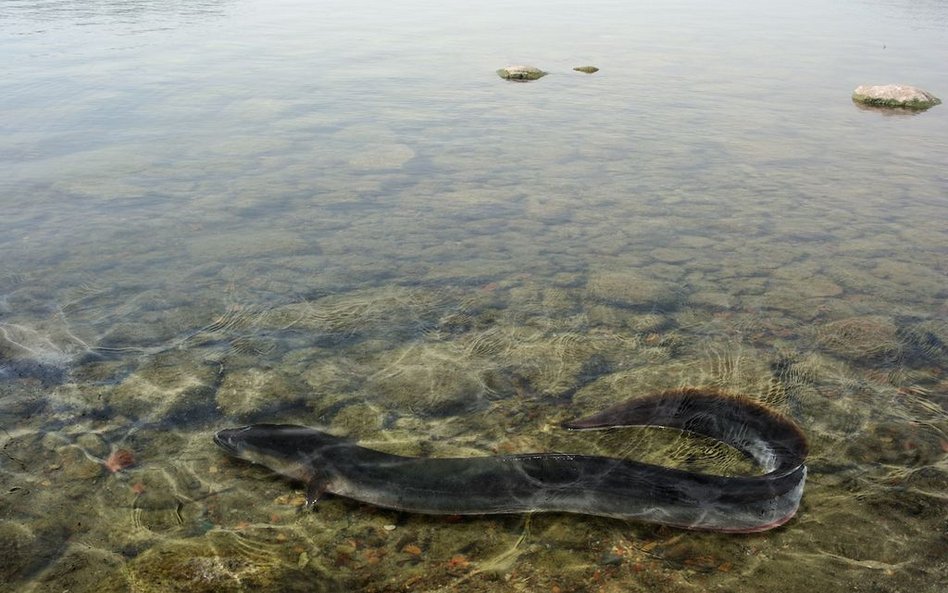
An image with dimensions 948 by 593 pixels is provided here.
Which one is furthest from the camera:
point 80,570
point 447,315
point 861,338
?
point 447,315

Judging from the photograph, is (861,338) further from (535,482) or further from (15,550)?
(15,550)

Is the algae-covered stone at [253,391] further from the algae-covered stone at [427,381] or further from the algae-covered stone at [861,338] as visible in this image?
the algae-covered stone at [861,338]

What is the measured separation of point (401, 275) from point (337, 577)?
418 centimetres

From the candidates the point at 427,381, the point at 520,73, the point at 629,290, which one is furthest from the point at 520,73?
the point at 427,381

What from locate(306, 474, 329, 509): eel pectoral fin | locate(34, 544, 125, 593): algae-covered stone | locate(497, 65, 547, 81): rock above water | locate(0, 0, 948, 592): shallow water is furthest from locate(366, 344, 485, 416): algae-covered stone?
locate(497, 65, 547, 81): rock above water

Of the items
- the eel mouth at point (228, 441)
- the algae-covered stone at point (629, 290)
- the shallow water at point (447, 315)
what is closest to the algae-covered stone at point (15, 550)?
the shallow water at point (447, 315)

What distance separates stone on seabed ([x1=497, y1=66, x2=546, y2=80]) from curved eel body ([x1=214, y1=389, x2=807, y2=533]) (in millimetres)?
15350

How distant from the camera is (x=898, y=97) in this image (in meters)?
16.2

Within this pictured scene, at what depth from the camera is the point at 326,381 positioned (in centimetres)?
568

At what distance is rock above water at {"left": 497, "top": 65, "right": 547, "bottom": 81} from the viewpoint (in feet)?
61.0

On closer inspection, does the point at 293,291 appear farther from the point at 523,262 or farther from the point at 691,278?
the point at 691,278

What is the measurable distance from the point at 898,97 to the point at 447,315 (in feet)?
47.5

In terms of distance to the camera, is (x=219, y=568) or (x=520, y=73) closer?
(x=219, y=568)

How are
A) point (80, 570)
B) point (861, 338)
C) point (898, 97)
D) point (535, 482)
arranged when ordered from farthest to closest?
1. point (898, 97)
2. point (861, 338)
3. point (535, 482)
4. point (80, 570)
